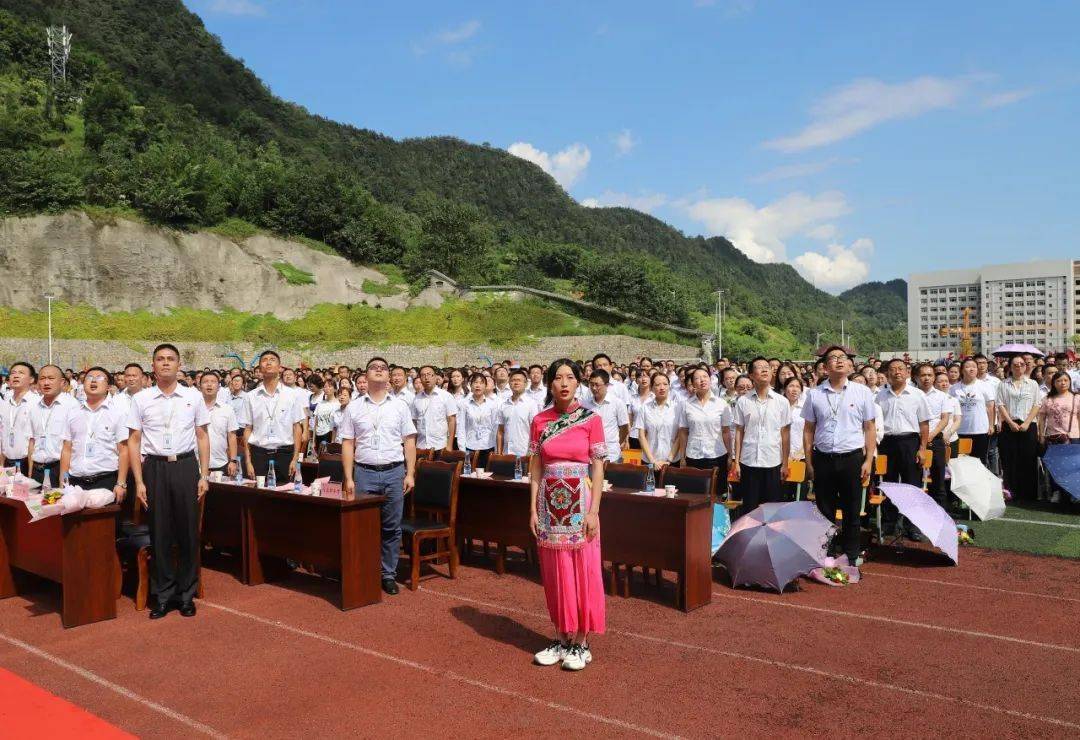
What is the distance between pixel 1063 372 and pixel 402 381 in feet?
26.3

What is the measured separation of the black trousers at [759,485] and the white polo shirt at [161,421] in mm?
4646

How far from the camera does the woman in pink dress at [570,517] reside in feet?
14.3

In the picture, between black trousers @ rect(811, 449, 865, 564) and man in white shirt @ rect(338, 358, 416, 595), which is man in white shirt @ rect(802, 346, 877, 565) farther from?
man in white shirt @ rect(338, 358, 416, 595)

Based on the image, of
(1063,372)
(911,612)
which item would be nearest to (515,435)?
(911,612)

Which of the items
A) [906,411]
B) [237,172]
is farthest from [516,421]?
[237,172]

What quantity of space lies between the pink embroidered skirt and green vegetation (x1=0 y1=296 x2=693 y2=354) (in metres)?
33.8

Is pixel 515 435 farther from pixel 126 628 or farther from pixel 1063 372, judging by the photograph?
pixel 1063 372

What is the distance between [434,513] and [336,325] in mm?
33815

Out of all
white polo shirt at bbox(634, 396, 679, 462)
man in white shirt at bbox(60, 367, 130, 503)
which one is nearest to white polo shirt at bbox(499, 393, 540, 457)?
white polo shirt at bbox(634, 396, 679, 462)

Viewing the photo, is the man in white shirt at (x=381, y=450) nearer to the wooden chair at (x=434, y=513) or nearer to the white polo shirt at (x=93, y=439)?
the wooden chair at (x=434, y=513)

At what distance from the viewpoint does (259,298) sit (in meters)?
40.9

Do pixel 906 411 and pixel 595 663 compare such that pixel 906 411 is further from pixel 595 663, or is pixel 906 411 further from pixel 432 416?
pixel 432 416

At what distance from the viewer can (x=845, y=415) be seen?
6152 mm

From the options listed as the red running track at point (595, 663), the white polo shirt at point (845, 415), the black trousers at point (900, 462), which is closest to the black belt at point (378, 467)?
the red running track at point (595, 663)
